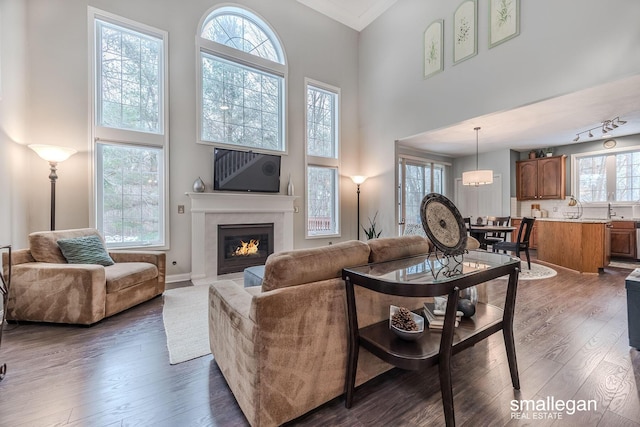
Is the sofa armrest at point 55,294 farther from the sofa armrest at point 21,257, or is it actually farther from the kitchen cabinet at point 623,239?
the kitchen cabinet at point 623,239

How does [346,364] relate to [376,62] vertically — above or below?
below

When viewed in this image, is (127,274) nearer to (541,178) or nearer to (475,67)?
(475,67)

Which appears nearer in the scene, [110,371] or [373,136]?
[110,371]

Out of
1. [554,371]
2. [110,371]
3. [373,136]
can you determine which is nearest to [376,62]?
[373,136]

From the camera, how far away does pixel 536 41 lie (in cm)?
350

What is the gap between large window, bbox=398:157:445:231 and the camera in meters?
6.19

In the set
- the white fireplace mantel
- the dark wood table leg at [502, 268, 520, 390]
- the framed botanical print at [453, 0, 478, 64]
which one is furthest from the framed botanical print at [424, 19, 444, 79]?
the dark wood table leg at [502, 268, 520, 390]

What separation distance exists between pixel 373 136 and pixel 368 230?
2032mm

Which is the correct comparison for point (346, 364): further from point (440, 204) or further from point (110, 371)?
point (110, 371)

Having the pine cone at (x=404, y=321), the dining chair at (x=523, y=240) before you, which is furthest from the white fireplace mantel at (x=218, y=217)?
the dining chair at (x=523, y=240)

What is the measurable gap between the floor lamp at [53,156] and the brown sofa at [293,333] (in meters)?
3.03

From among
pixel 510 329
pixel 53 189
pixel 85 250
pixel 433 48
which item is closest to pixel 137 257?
pixel 85 250

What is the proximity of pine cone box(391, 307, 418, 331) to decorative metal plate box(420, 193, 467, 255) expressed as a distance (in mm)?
416

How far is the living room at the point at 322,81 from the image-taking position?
3.04m
